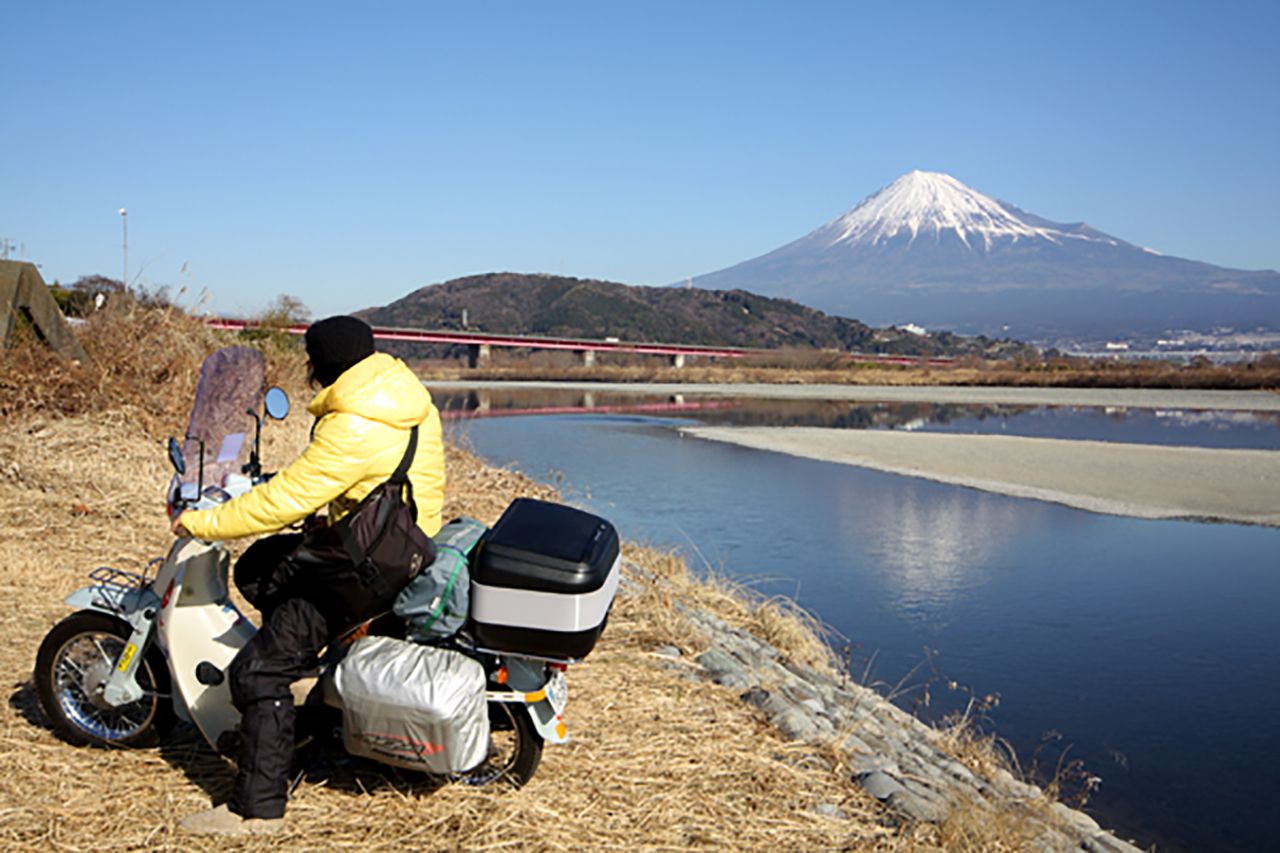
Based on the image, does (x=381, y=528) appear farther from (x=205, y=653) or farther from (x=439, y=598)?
(x=205, y=653)

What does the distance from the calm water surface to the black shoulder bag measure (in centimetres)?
450

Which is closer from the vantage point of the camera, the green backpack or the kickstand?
the green backpack

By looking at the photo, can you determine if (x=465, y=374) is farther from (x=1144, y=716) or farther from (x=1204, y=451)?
(x=1144, y=716)

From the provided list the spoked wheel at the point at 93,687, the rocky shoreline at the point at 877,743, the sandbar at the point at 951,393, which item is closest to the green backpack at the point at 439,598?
the spoked wheel at the point at 93,687

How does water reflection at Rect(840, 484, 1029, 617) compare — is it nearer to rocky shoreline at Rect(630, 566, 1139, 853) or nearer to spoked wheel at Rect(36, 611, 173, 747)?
rocky shoreline at Rect(630, 566, 1139, 853)

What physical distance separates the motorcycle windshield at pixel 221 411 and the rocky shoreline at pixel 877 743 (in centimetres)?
281

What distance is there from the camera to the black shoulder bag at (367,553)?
12.8ft

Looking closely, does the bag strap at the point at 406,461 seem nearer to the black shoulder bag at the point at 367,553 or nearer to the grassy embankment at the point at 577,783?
the black shoulder bag at the point at 367,553

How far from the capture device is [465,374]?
6894cm

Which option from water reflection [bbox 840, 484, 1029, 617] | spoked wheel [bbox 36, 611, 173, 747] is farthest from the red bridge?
spoked wheel [bbox 36, 611, 173, 747]

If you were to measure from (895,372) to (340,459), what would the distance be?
2584 inches

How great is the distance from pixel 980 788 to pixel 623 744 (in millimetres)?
2007

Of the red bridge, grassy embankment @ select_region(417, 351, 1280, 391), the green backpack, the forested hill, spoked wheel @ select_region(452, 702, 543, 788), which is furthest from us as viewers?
the forested hill

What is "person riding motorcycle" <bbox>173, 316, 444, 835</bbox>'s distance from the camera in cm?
388
